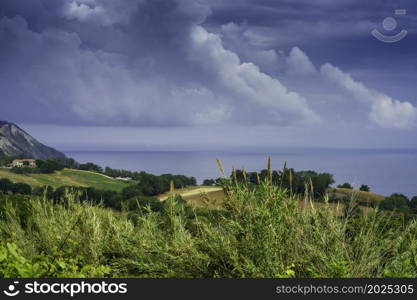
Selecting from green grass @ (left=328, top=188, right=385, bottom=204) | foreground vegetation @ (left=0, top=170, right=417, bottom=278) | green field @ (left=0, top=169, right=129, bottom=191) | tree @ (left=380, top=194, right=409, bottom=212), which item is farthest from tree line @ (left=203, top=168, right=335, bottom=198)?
green field @ (left=0, top=169, right=129, bottom=191)

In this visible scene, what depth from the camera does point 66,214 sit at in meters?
7.78

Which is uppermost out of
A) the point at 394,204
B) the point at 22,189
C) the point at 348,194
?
the point at 348,194

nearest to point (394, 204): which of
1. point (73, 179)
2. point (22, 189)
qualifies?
point (22, 189)

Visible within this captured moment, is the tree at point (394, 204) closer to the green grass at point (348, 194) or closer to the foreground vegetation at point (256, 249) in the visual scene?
the green grass at point (348, 194)

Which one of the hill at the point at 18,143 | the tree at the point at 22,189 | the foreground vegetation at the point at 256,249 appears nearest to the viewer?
the foreground vegetation at the point at 256,249

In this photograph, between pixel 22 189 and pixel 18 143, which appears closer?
pixel 22 189

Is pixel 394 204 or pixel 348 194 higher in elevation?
pixel 348 194

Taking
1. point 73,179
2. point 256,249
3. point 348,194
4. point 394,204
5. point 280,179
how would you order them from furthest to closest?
point 73,179
point 394,204
point 348,194
point 280,179
point 256,249

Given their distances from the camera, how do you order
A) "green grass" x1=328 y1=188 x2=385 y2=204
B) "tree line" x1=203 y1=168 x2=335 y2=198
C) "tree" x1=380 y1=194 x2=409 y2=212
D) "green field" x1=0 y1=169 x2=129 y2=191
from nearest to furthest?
"tree line" x1=203 y1=168 x2=335 y2=198, "green grass" x1=328 y1=188 x2=385 y2=204, "tree" x1=380 y1=194 x2=409 y2=212, "green field" x1=0 y1=169 x2=129 y2=191

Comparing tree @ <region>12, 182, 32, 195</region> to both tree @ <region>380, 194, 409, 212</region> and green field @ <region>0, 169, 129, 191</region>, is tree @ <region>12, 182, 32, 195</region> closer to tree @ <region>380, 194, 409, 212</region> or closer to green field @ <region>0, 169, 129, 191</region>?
green field @ <region>0, 169, 129, 191</region>

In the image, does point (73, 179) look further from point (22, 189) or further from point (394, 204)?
point (394, 204)

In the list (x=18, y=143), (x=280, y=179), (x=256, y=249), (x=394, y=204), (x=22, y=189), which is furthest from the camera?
(x=18, y=143)

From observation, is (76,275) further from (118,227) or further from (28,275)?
(118,227)

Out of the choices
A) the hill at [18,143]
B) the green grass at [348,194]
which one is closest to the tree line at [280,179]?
the green grass at [348,194]
